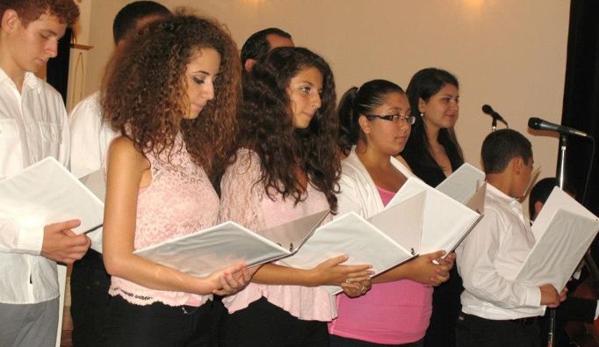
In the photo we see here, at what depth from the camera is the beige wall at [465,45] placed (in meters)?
5.58

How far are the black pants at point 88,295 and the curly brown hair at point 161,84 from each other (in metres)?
0.55

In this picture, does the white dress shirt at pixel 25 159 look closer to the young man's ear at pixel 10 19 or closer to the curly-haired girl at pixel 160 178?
the young man's ear at pixel 10 19

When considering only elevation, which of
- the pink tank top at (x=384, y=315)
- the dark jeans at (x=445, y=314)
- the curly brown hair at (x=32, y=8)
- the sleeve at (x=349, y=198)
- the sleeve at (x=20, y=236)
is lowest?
the dark jeans at (x=445, y=314)

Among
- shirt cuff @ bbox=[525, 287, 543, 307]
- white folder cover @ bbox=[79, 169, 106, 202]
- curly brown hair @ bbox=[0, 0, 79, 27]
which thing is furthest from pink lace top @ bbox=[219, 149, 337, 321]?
shirt cuff @ bbox=[525, 287, 543, 307]

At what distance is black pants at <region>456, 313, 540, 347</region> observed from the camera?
3.61 m

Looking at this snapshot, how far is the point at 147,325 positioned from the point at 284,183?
28.4 inches

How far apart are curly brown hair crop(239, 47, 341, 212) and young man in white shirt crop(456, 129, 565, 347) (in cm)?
88

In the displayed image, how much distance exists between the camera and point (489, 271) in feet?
11.6

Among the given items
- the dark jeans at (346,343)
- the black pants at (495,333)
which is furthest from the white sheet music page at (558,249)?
the dark jeans at (346,343)

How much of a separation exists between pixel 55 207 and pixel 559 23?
417 cm

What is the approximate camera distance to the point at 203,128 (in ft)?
8.39

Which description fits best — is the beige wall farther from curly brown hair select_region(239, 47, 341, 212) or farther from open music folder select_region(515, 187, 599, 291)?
curly brown hair select_region(239, 47, 341, 212)

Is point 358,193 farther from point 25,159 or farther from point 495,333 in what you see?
point 25,159

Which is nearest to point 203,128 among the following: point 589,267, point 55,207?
point 55,207
